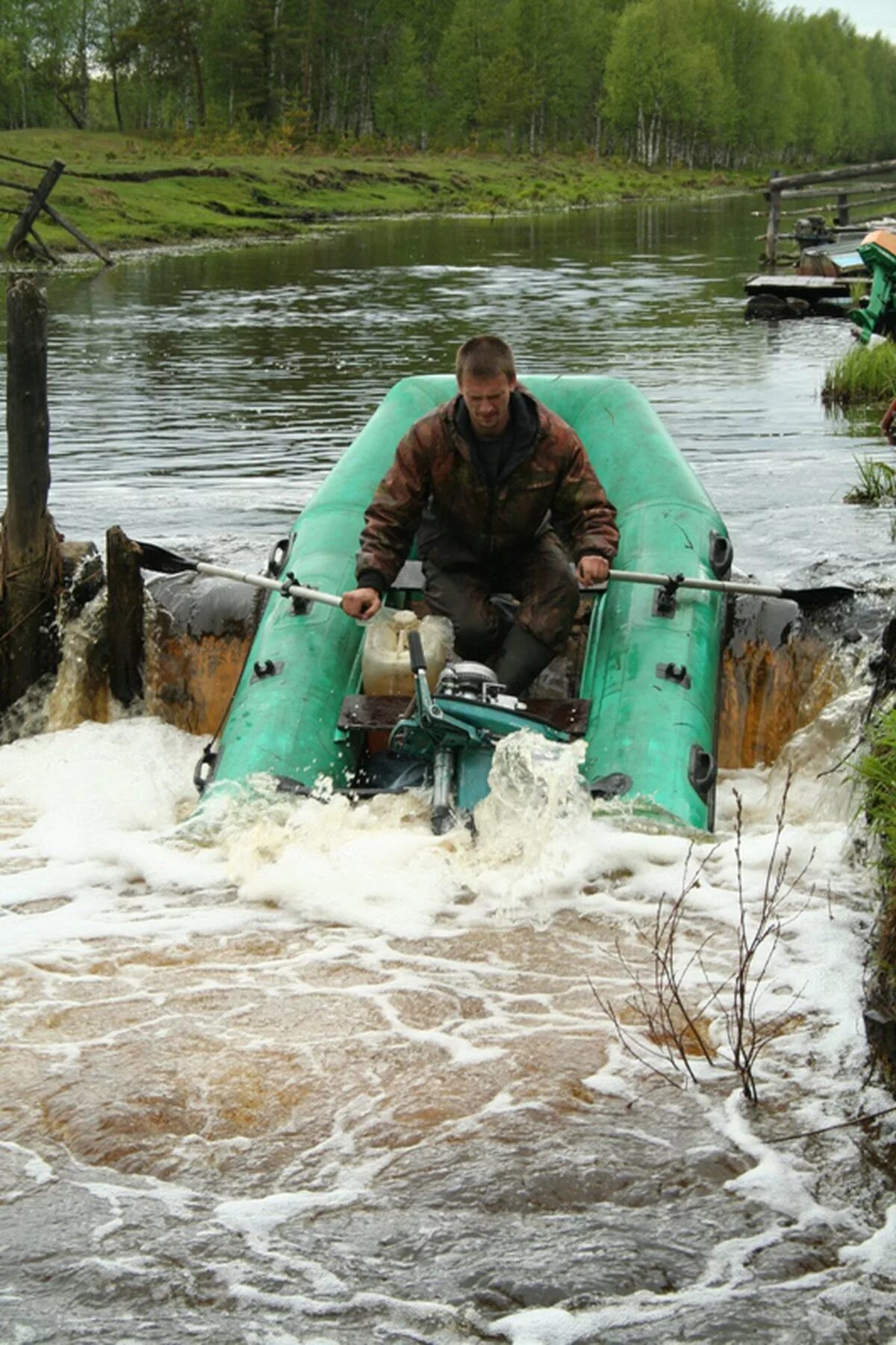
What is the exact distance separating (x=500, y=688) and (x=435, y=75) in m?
81.2

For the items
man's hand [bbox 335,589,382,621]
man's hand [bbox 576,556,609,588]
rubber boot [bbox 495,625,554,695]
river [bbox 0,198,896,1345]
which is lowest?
river [bbox 0,198,896,1345]

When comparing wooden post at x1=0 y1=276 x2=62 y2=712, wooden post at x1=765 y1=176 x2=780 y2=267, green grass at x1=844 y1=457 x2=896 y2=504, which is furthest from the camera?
wooden post at x1=765 y1=176 x2=780 y2=267

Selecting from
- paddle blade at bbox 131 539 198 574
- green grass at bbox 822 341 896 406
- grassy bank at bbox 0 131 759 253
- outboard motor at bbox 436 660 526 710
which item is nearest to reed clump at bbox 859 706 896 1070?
outboard motor at bbox 436 660 526 710

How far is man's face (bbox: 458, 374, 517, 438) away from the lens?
667 cm

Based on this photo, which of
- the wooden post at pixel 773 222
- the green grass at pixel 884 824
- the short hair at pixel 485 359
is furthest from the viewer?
the wooden post at pixel 773 222

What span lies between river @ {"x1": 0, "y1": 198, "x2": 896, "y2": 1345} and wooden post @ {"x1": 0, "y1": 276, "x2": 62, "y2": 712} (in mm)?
478

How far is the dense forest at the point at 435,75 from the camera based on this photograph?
70.5 m

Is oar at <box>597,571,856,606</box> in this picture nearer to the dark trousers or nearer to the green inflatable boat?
the green inflatable boat

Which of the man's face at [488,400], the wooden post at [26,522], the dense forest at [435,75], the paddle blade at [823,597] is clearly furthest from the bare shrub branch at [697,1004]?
the dense forest at [435,75]

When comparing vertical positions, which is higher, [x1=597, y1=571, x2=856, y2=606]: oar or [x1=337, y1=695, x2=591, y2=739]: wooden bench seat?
[x1=597, y1=571, x2=856, y2=606]: oar

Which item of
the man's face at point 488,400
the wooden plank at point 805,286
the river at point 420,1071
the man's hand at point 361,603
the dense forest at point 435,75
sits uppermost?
the dense forest at point 435,75

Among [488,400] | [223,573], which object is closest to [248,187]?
[223,573]

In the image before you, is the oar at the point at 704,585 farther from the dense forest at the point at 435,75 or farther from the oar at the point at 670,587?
Answer: the dense forest at the point at 435,75

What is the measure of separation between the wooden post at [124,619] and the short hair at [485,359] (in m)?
2.51
